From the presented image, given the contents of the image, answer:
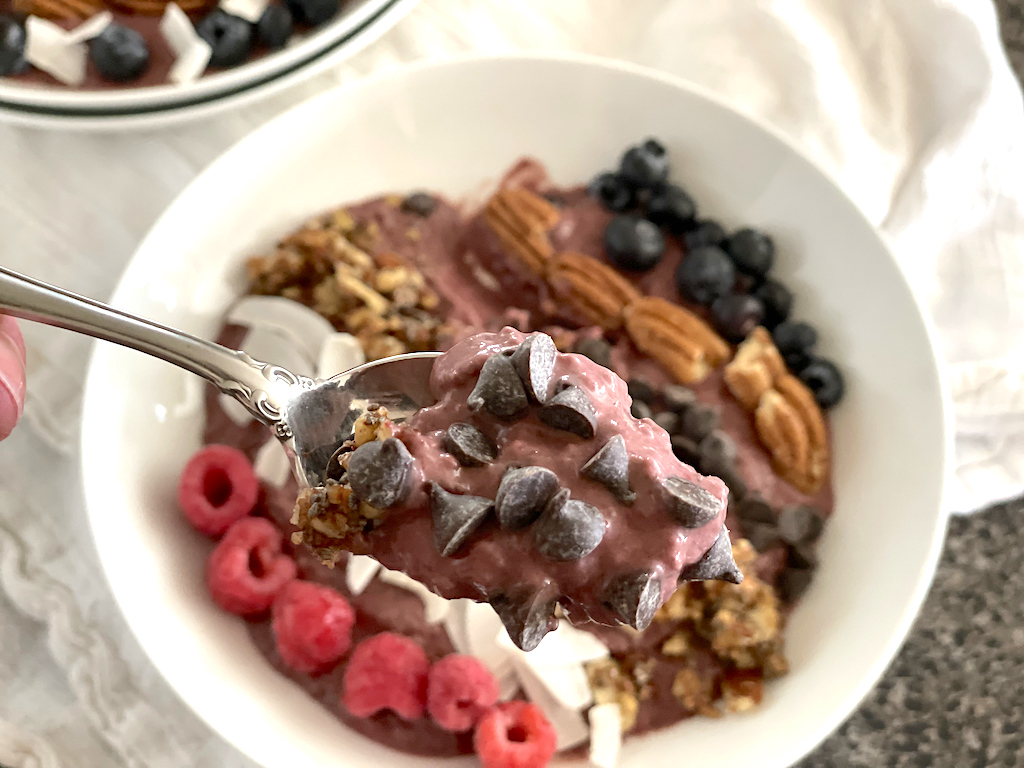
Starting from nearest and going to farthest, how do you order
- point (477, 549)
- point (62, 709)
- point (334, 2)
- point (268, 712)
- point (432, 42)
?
point (477, 549) < point (268, 712) < point (62, 709) < point (334, 2) < point (432, 42)

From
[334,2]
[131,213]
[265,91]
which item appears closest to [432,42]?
[334,2]

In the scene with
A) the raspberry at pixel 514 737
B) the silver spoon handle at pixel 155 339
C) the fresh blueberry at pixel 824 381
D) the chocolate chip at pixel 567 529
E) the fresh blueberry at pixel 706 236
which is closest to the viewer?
the chocolate chip at pixel 567 529

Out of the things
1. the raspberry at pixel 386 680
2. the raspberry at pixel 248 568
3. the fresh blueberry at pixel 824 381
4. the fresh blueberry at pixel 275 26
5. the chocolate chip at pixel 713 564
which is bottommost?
the raspberry at pixel 386 680

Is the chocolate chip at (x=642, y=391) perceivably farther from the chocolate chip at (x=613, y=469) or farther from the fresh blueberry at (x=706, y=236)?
the chocolate chip at (x=613, y=469)

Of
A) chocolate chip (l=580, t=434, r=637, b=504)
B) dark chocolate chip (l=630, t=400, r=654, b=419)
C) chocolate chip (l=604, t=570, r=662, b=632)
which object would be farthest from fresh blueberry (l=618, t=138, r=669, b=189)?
→ chocolate chip (l=604, t=570, r=662, b=632)

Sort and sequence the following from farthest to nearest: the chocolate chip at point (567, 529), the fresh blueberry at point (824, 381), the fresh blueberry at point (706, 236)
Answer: the fresh blueberry at point (706, 236) < the fresh blueberry at point (824, 381) < the chocolate chip at point (567, 529)

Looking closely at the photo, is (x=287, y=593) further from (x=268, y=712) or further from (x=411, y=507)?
(x=411, y=507)

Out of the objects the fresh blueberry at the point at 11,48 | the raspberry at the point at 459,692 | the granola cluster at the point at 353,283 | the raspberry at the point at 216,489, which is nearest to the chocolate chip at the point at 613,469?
the raspberry at the point at 459,692
